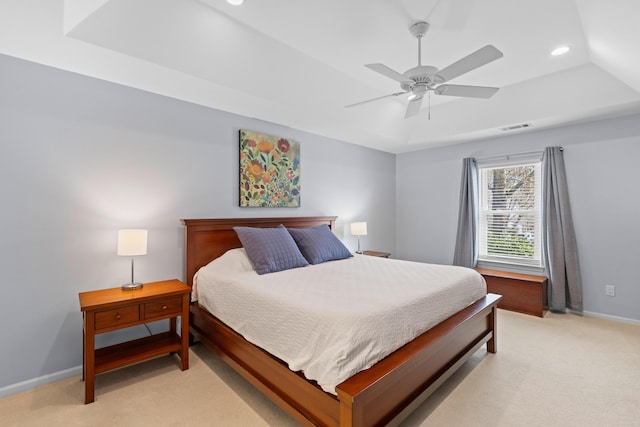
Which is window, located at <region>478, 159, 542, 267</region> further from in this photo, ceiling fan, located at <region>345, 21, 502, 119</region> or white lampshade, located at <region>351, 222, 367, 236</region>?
ceiling fan, located at <region>345, 21, 502, 119</region>

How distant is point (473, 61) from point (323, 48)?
135 centimetres

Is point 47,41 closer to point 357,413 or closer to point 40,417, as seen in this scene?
point 40,417

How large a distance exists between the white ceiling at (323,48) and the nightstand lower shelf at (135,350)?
7.16ft

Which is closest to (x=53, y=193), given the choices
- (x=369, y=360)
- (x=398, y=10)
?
(x=369, y=360)

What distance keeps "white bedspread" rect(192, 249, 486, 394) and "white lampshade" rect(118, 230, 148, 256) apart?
2.02 ft

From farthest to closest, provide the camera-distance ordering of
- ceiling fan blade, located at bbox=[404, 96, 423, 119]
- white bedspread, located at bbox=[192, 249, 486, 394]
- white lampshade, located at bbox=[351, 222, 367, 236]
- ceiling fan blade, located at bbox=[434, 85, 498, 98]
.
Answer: white lampshade, located at bbox=[351, 222, 367, 236] < ceiling fan blade, located at bbox=[404, 96, 423, 119] < ceiling fan blade, located at bbox=[434, 85, 498, 98] < white bedspread, located at bbox=[192, 249, 486, 394]

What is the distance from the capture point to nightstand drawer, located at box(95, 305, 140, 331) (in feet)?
6.95

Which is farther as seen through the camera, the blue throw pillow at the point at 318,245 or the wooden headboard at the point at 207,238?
the blue throw pillow at the point at 318,245

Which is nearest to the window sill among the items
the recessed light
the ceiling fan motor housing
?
the recessed light

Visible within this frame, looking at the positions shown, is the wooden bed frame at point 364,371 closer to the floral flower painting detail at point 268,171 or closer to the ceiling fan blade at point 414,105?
the floral flower painting detail at point 268,171

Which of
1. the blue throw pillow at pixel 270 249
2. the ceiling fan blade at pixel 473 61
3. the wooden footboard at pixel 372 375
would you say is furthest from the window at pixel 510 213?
the blue throw pillow at pixel 270 249

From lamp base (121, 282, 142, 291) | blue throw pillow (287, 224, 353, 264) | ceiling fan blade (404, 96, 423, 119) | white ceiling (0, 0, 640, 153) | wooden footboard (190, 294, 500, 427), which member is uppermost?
white ceiling (0, 0, 640, 153)

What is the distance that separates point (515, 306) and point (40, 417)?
466 centimetres

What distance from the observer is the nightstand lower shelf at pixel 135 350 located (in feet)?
7.26
